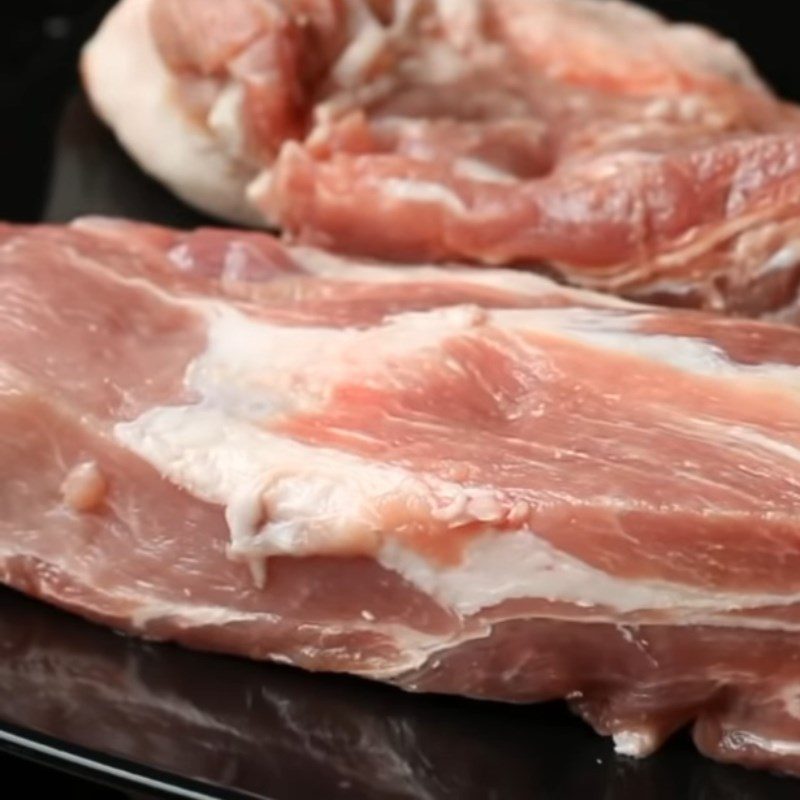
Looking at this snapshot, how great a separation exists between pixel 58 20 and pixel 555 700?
5.67 ft

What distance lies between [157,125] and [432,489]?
929mm

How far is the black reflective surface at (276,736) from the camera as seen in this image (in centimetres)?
130

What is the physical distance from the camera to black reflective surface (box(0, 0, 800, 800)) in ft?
4.26

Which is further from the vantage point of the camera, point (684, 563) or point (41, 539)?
point (41, 539)

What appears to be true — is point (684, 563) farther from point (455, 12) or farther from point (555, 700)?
point (455, 12)

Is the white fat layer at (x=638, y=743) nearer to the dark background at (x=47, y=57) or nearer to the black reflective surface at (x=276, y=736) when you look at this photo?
the black reflective surface at (x=276, y=736)

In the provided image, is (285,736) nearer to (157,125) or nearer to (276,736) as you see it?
(276,736)

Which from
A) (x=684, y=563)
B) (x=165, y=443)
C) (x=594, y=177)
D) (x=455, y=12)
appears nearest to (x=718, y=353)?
(x=684, y=563)

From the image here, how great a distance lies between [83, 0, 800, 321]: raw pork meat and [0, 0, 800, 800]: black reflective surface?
1.76ft

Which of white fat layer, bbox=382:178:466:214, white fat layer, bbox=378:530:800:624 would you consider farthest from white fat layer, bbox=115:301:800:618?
white fat layer, bbox=382:178:466:214

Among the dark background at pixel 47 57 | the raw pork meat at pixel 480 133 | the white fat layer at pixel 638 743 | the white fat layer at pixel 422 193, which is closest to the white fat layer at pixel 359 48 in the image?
the raw pork meat at pixel 480 133

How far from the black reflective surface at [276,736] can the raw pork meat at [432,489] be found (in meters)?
0.03

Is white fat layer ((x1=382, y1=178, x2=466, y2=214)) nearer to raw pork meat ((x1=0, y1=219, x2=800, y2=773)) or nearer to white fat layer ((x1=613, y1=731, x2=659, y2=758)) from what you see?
raw pork meat ((x1=0, y1=219, x2=800, y2=773))

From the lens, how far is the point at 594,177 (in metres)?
1.65
